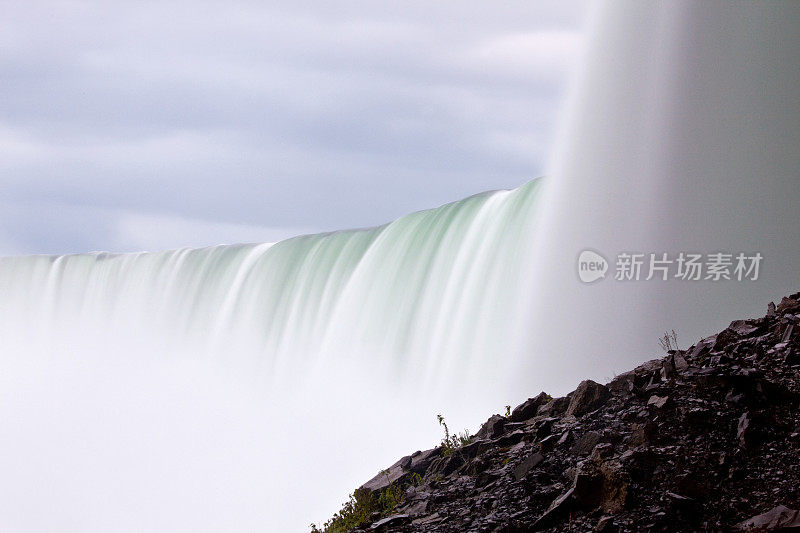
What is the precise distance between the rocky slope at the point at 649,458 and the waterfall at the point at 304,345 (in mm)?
6592

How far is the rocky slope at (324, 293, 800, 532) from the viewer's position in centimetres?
523

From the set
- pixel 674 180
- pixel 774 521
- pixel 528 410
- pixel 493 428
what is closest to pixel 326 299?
pixel 674 180

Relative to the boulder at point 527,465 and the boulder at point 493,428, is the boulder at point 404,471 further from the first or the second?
the boulder at point 527,465

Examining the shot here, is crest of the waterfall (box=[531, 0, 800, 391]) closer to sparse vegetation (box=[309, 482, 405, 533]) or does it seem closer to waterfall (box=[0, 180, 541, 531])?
waterfall (box=[0, 180, 541, 531])

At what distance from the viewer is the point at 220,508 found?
53.3 ft

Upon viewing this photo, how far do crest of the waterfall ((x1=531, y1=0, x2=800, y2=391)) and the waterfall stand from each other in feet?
4.50

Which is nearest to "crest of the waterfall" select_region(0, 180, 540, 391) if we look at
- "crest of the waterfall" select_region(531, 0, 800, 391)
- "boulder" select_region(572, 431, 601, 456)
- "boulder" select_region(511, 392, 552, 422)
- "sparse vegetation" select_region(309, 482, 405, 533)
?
"crest of the waterfall" select_region(531, 0, 800, 391)

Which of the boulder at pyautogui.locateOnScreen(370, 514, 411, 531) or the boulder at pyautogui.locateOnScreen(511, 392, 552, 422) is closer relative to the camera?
the boulder at pyautogui.locateOnScreen(370, 514, 411, 531)

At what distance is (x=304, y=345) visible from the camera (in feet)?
70.4

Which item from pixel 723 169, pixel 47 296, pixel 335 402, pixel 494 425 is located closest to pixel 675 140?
pixel 723 169

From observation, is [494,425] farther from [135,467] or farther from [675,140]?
[135,467]

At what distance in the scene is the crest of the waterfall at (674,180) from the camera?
Result: 462 inches

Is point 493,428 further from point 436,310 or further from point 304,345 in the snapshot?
point 304,345

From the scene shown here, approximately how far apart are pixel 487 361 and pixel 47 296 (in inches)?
995
